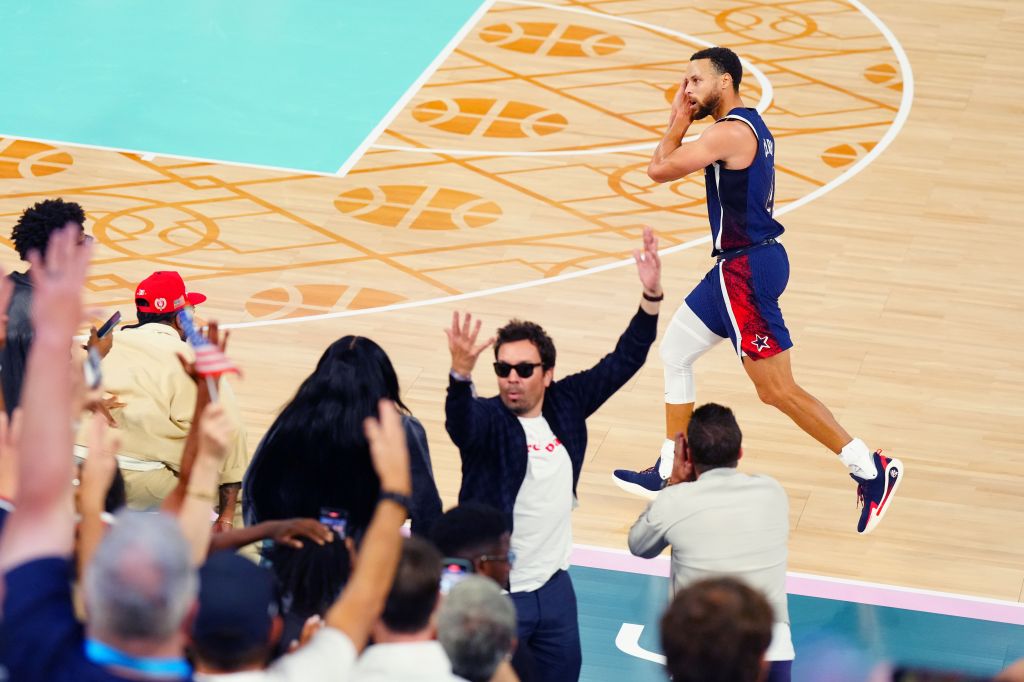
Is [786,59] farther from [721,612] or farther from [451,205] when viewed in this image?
[721,612]

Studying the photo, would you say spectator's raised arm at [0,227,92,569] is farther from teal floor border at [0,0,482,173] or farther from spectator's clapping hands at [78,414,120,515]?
teal floor border at [0,0,482,173]

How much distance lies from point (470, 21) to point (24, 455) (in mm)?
10939

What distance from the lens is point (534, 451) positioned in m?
4.85

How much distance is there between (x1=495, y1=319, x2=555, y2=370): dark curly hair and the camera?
4.96 meters

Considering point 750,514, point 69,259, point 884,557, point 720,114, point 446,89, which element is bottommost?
point 884,557

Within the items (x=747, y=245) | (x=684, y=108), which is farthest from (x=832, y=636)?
(x=684, y=108)

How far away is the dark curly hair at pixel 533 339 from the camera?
496cm

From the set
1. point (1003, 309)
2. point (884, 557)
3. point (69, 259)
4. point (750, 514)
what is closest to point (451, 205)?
point (1003, 309)

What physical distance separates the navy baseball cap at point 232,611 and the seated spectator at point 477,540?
891 millimetres

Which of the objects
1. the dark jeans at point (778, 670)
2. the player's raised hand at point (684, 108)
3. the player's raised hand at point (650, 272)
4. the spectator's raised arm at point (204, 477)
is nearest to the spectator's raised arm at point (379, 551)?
the spectator's raised arm at point (204, 477)

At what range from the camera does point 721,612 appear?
3000mm

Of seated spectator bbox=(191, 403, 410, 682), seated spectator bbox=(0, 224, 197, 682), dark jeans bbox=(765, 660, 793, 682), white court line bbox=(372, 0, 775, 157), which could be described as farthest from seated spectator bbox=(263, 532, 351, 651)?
white court line bbox=(372, 0, 775, 157)

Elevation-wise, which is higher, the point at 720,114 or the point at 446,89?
the point at 446,89

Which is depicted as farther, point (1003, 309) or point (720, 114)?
point (1003, 309)
